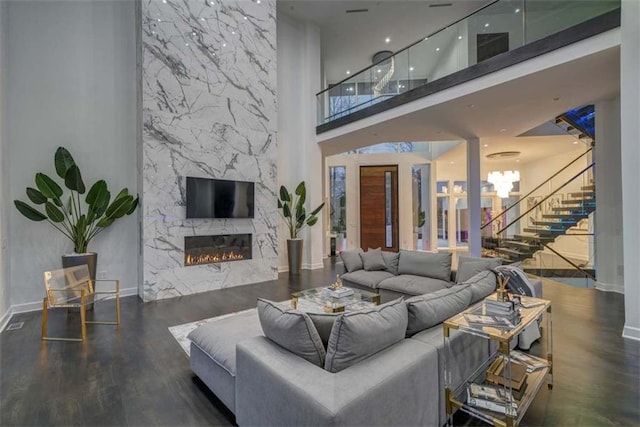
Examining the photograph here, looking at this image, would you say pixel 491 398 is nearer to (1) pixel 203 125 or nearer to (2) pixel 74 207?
(1) pixel 203 125

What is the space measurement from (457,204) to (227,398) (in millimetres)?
12064

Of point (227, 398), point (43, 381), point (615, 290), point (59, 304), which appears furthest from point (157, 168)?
point (615, 290)

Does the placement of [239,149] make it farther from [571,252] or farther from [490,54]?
[571,252]

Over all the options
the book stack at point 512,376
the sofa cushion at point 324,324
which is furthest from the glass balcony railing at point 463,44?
the sofa cushion at point 324,324

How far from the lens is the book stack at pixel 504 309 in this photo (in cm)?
214

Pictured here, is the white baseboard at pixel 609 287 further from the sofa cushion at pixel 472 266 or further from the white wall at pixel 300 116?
the white wall at pixel 300 116

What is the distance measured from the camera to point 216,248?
19.2ft

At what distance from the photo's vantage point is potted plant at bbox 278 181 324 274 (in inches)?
279

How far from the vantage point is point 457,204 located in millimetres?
12328

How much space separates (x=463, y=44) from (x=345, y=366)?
19.2 feet

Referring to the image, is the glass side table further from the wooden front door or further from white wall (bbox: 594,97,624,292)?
the wooden front door

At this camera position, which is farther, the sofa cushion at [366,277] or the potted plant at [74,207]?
the sofa cushion at [366,277]

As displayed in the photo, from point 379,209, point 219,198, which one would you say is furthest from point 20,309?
point 379,209

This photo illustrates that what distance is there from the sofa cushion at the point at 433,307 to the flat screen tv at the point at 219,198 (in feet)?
14.5
